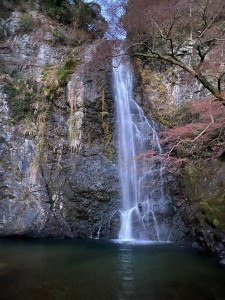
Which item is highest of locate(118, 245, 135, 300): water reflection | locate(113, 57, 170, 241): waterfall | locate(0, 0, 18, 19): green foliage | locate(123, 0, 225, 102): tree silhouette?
locate(0, 0, 18, 19): green foliage

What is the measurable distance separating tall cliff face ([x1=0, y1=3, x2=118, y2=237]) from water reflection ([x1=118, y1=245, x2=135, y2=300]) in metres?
2.34

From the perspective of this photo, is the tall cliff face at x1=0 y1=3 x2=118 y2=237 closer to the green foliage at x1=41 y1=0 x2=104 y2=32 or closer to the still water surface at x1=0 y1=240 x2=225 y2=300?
the still water surface at x1=0 y1=240 x2=225 y2=300

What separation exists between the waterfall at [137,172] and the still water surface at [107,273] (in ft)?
4.31

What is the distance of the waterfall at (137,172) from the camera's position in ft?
38.7

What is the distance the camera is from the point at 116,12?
46.3ft

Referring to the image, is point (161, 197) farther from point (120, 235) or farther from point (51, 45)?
point (51, 45)

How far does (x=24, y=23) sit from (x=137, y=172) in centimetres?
1035

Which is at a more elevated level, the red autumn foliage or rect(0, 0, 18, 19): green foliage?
rect(0, 0, 18, 19): green foliage

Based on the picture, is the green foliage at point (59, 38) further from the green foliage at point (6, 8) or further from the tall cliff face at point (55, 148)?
the green foliage at point (6, 8)

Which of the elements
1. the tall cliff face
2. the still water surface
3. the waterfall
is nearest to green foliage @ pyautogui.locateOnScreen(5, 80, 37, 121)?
the tall cliff face

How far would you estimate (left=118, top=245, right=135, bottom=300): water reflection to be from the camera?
6.39 meters

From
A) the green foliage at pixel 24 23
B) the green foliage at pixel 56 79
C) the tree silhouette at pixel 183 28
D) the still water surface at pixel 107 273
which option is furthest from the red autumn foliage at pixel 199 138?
the green foliage at pixel 24 23

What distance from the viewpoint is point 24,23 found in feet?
54.9

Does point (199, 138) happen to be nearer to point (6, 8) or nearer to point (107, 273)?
point (107, 273)
